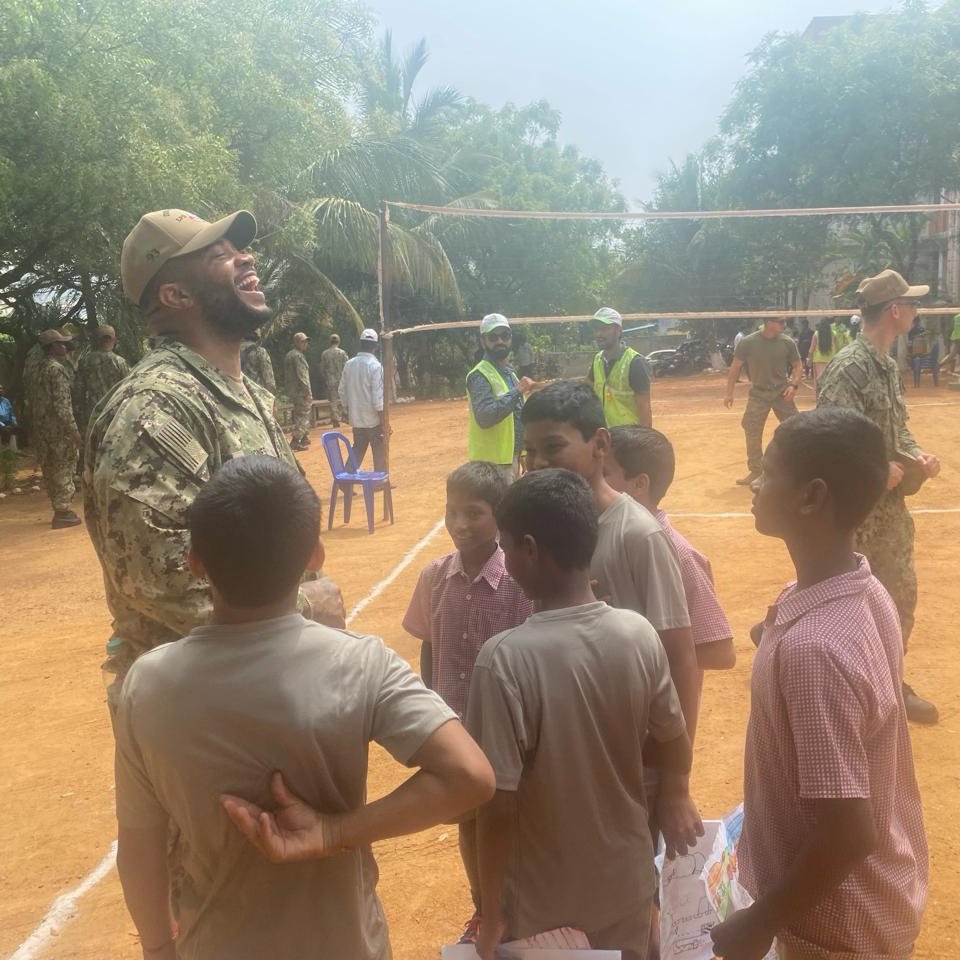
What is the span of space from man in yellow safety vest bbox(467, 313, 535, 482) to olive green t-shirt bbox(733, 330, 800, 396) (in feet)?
16.2

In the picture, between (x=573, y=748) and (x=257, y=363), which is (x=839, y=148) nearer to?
(x=257, y=363)

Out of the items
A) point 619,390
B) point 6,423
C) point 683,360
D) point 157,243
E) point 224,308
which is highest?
point 157,243

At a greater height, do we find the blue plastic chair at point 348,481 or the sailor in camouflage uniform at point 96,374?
the sailor in camouflage uniform at point 96,374

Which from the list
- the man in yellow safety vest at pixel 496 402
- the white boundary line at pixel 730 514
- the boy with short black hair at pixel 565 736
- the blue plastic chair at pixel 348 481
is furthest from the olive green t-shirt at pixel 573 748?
the blue plastic chair at pixel 348 481

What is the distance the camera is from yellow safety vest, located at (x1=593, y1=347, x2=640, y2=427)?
7.87 meters

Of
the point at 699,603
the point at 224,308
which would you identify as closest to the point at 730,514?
the point at 699,603

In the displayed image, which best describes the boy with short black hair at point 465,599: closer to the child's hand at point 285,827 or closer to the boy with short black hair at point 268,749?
the boy with short black hair at point 268,749

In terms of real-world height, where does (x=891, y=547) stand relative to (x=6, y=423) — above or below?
above

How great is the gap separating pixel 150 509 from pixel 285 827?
33.9 inches

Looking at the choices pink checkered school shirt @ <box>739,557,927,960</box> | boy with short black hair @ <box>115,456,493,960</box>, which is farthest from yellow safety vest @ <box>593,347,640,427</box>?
boy with short black hair @ <box>115,456,493,960</box>

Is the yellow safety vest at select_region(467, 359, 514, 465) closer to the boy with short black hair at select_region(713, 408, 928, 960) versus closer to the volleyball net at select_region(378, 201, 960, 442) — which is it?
the boy with short black hair at select_region(713, 408, 928, 960)

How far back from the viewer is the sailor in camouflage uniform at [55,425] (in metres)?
12.5

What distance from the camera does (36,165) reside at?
39.5 feet

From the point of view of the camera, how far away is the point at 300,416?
20.4 meters
